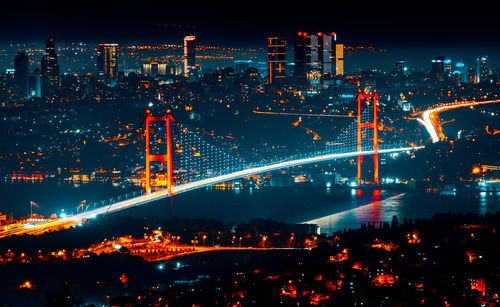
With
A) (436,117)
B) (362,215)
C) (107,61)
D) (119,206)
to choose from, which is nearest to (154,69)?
(107,61)

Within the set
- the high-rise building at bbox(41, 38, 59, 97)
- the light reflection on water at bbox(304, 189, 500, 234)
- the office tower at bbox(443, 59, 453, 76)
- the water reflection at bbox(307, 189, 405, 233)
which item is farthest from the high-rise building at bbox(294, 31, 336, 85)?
the water reflection at bbox(307, 189, 405, 233)

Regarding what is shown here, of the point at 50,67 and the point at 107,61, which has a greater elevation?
the point at 107,61

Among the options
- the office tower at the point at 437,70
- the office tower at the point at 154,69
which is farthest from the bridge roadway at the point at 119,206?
the office tower at the point at 154,69

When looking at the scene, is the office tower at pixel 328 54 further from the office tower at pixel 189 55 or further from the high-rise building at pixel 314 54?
the office tower at pixel 189 55

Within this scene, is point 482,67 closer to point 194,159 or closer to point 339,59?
point 339,59

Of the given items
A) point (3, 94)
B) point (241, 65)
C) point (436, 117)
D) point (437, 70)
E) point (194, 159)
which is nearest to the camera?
point (194, 159)

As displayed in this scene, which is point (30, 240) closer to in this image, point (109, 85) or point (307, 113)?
point (307, 113)

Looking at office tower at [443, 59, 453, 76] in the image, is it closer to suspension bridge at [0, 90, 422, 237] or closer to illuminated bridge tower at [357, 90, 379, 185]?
illuminated bridge tower at [357, 90, 379, 185]
